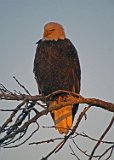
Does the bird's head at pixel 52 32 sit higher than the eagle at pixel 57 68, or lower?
higher

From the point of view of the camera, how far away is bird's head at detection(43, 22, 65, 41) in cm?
398

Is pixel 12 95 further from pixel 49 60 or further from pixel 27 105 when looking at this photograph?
pixel 49 60

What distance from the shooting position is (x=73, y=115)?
3885mm

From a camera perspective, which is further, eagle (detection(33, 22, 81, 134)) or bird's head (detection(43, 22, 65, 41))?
bird's head (detection(43, 22, 65, 41))

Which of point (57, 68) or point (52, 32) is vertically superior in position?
point (52, 32)

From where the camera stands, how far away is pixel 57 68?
3752mm

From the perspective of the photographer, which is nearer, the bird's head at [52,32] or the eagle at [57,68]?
the eagle at [57,68]

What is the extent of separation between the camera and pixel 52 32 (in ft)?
13.1

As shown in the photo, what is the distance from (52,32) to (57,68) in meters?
0.55

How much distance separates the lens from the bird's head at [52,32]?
3.98m

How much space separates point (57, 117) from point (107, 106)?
5.00ft

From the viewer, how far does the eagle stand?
3764 millimetres

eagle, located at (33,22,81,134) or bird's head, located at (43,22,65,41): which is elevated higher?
bird's head, located at (43,22,65,41)

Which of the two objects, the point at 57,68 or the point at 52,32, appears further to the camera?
the point at 52,32
